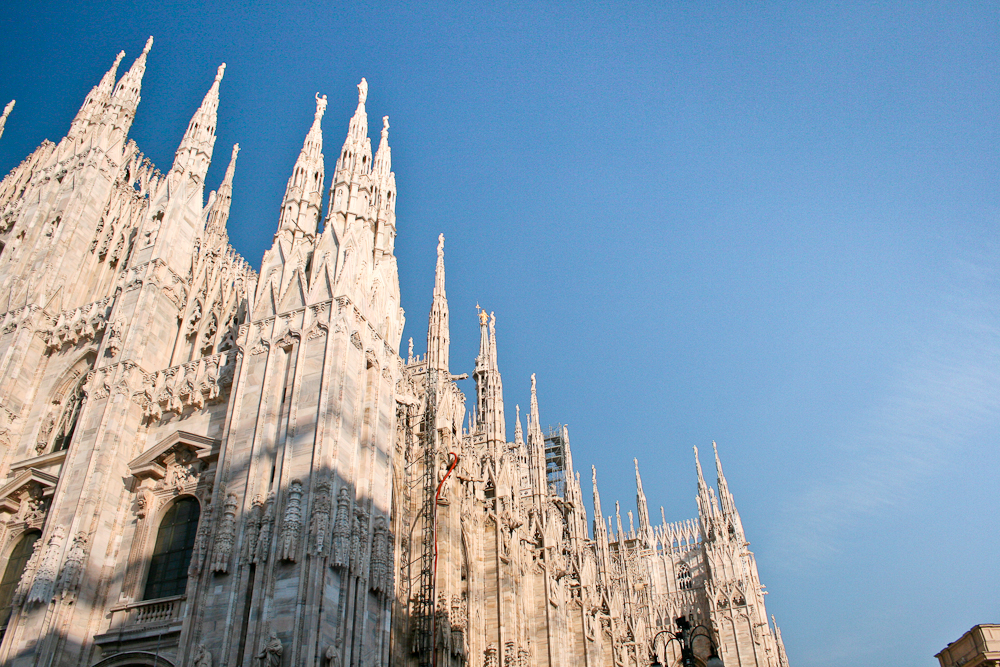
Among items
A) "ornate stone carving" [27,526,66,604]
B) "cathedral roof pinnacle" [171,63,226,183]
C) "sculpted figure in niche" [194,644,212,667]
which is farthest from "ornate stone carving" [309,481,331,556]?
"cathedral roof pinnacle" [171,63,226,183]

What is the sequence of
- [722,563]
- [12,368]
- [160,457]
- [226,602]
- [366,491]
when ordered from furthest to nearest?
[722,563]
[12,368]
[160,457]
[366,491]
[226,602]

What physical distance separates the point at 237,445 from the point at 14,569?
1043cm

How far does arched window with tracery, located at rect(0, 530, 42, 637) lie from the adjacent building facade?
0.21 feet

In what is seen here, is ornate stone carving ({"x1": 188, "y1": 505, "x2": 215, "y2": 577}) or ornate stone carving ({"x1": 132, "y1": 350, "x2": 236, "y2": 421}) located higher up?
ornate stone carving ({"x1": 132, "y1": 350, "x2": 236, "y2": 421})

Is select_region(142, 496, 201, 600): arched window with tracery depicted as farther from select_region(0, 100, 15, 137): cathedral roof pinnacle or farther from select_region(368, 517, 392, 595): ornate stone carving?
select_region(0, 100, 15, 137): cathedral roof pinnacle

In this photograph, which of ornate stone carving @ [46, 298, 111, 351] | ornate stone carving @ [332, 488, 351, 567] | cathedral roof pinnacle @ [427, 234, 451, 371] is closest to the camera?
ornate stone carving @ [332, 488, 351, 567]

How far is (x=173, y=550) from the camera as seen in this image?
22.2m

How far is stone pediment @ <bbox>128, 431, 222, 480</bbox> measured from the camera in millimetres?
23047

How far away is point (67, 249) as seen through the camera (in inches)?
1289

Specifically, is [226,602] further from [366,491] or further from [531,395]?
[531,395]

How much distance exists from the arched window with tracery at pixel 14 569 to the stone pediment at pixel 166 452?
14.3 feet

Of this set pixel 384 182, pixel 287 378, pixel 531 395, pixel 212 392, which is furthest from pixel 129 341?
pixel 531 395

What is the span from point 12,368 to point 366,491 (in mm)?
17028

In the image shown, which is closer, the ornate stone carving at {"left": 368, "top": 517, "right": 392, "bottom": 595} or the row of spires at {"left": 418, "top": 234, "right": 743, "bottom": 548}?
the ornate stone carving at {"left": 368, "top": 517, "right": 392, "bottom": 595}
